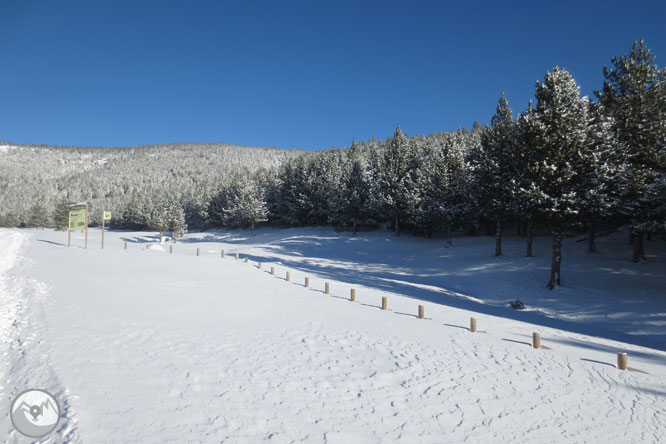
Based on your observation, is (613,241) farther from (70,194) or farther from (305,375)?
(70,194)

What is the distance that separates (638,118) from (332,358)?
27.6 metres

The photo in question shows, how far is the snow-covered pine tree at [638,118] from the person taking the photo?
2130 centimetres

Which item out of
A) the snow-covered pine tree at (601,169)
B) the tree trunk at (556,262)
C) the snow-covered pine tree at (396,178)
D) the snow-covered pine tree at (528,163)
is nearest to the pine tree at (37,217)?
the snow-covered pine tree at (396,178)

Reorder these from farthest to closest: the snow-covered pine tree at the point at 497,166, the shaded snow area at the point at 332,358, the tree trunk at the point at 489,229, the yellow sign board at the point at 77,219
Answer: the tree trunk at the point at 489,229 → the yellow sign board at the point at 77,219 → the snow-covered pine tree at the point at 497,166 → the shaded snow area at the point at 332,358

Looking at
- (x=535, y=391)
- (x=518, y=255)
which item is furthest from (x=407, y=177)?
(x=535, y=391)

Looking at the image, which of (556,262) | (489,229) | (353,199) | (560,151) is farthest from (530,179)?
(353,199)

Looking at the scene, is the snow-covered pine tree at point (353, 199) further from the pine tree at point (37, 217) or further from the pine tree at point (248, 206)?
the pine tree at point (37, 217)

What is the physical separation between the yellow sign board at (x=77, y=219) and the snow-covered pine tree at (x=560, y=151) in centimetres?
4499

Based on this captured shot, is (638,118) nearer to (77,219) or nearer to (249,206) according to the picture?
(249,206)

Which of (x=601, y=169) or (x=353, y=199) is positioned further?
(x=353, y=199)

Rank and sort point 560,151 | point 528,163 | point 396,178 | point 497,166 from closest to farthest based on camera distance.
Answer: point 560,151 < point 528,163 < point 497,166 < point 396,178

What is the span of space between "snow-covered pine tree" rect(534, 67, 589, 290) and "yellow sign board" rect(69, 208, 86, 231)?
45.0 m

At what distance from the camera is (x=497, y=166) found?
3019 cm

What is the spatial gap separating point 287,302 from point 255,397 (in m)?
9.85
